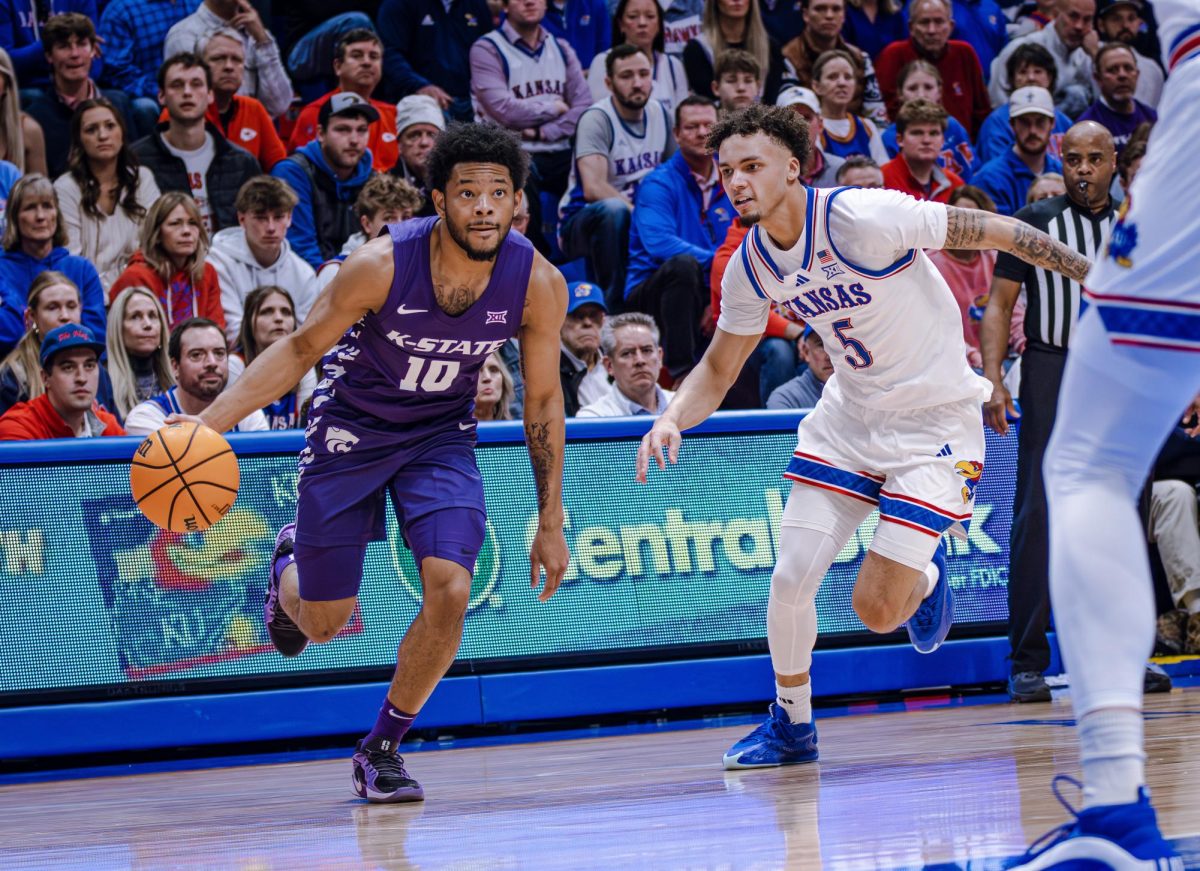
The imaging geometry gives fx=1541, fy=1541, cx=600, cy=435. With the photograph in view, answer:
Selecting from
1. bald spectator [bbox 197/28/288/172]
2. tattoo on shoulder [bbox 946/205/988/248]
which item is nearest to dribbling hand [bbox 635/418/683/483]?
tattoo on shoulder [bbox 946/205/988/248]

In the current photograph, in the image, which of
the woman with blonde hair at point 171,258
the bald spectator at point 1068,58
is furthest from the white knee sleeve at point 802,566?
→ the bald spectator at point 1068,58

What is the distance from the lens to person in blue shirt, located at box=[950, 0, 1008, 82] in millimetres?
14219

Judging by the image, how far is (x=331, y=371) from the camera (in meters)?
5.72

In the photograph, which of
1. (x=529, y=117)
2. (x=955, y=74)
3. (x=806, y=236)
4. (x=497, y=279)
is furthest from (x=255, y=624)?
(x=955, y=74)

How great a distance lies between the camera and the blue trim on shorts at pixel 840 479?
5.81 m

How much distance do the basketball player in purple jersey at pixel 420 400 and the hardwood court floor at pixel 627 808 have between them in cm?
61

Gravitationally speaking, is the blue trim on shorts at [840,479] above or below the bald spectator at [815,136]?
below

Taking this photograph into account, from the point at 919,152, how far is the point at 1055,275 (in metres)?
3.80

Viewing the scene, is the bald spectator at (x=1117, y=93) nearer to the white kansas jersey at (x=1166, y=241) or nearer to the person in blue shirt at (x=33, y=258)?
the person in blue shirt at (x=33, y=258)

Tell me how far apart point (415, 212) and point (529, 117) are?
236cm

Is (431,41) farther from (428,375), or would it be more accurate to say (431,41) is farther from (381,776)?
(381,776)

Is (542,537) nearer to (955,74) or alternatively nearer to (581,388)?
(581,388)

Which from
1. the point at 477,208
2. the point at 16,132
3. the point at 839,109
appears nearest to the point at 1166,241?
the point at 477,208

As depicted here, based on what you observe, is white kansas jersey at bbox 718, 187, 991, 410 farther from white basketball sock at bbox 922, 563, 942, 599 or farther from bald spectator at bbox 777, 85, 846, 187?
bald spectator at bbox 777, 85, 846, 187
